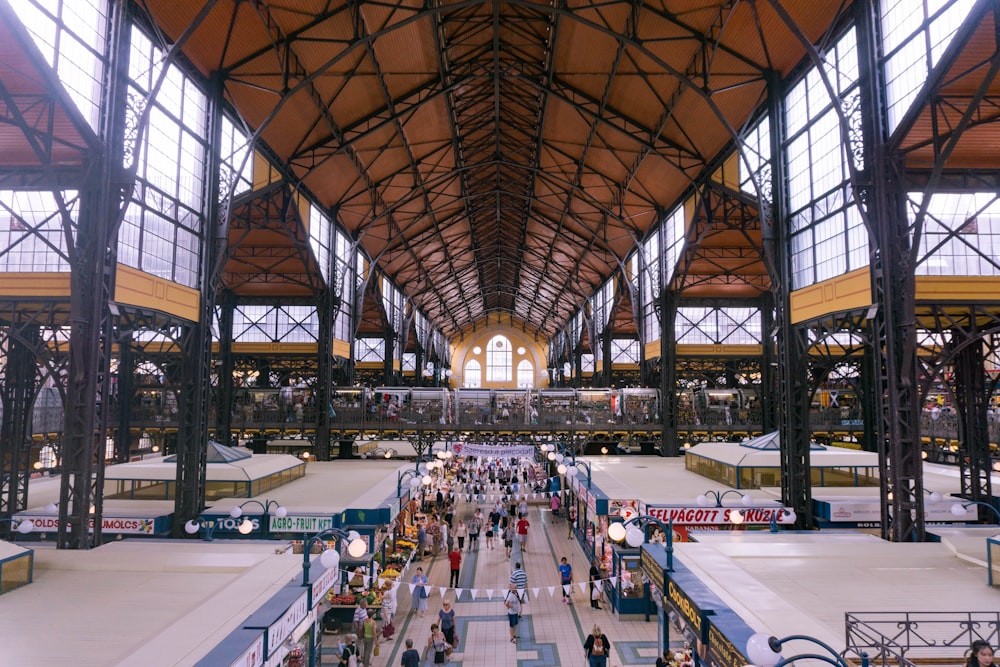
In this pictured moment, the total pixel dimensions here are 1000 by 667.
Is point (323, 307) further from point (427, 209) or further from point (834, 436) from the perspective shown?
point (834, 436)

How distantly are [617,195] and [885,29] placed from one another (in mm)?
20156

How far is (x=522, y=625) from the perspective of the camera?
17.1 metres

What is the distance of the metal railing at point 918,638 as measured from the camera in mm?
7746

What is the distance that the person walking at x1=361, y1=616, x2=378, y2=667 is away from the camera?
14.5 metres

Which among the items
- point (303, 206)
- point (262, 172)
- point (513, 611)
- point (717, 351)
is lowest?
point (513, 611)

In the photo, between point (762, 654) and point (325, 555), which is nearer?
point (762, 654)

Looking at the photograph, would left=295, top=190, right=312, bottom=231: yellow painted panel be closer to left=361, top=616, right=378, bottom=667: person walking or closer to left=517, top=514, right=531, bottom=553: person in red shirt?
left=517, top=514, right=531, bottom=553: person in red shirt

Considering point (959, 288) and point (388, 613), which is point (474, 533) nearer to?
point (388, 613)

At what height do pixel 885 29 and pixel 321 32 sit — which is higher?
pixel 321 32

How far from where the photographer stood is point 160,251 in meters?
18.8

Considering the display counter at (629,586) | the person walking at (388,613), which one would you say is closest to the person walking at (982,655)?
the display counter at (629,586)

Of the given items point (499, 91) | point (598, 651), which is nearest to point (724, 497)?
point (598, 651)

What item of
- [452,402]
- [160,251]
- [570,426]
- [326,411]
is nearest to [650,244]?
[570,426]

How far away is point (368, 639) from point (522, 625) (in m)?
4.32
